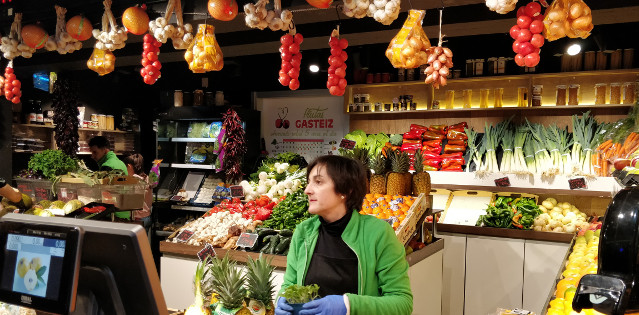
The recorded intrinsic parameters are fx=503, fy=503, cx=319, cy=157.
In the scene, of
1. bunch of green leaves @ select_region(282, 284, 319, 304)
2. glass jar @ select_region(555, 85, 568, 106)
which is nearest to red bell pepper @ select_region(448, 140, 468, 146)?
glass jar @ select_region(555, 85, 568, 106)

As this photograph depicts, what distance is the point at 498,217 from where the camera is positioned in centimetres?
503

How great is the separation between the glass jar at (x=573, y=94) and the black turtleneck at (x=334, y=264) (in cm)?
503

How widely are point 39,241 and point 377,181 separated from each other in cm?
347

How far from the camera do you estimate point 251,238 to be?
381 cm

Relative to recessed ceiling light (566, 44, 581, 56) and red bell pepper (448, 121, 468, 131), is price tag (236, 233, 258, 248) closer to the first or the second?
red bell pepper (448, 121, 468, 131)

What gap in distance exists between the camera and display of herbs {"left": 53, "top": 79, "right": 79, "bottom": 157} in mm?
7715

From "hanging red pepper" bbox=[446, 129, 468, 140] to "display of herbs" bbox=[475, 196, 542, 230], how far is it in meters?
1.51

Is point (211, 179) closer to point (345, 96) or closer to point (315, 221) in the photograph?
point (345, 96)

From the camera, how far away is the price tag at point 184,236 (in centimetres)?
414

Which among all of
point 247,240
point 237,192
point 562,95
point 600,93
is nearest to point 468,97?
point 562,95

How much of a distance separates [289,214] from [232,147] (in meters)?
3.65

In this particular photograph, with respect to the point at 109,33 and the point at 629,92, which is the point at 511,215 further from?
the point at 109,33

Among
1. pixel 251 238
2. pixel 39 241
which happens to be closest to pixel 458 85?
pixel 251 238

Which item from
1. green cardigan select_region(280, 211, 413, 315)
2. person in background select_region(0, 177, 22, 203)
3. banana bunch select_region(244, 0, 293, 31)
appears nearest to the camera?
green cardigan select_region(280, 211, 413, 315)
